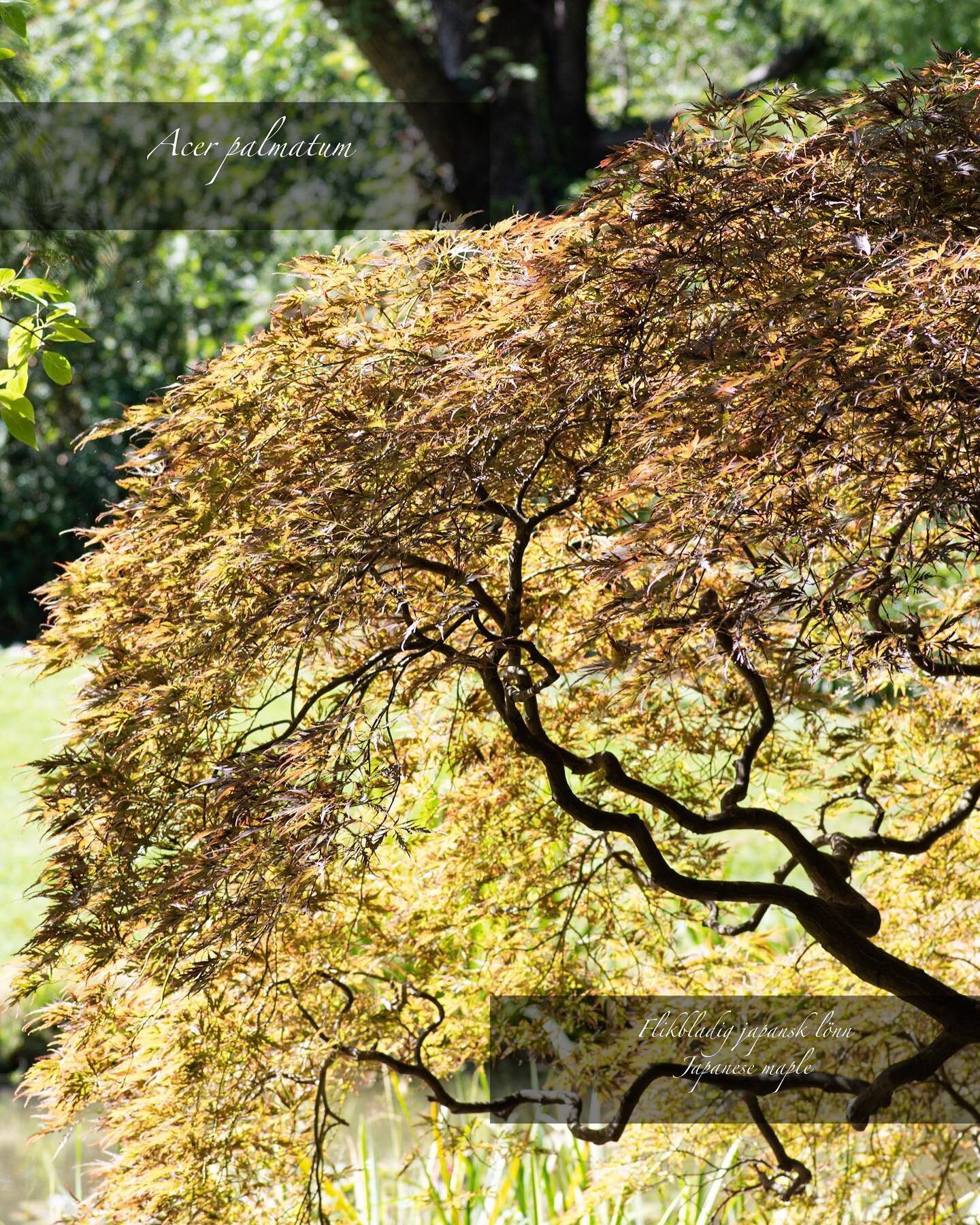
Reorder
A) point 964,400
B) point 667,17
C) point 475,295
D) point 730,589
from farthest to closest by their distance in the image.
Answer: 1. point 667,17
2. point 730,589
3. point 475,295
4. point 964,400

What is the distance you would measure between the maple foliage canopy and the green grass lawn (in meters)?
2.37

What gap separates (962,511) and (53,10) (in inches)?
380

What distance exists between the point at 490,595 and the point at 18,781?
16.8 feet

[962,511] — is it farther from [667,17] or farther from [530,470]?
[667,17]

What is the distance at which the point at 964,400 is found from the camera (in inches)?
55.4

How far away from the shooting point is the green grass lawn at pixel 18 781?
5305mm

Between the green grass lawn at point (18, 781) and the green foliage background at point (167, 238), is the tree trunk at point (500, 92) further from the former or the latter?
the green grass lawn at point (18, 781)

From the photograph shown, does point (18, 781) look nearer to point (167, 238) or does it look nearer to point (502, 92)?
point (167, 238)

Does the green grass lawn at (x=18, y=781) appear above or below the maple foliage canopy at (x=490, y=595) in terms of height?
above

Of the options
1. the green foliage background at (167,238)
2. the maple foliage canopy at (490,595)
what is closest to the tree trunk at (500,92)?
the green foliage background at (167,238)

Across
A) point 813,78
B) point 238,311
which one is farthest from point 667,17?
point 238,311

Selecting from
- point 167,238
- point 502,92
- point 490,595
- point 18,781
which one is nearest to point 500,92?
point 502,92

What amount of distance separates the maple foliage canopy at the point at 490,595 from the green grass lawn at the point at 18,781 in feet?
7.77

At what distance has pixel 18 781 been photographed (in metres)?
6.50
